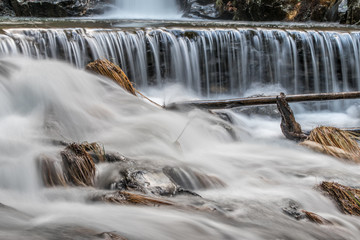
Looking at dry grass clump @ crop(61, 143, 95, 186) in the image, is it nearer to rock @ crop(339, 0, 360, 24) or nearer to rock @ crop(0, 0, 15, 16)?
rock @ crop(339, 0, 360, 24)

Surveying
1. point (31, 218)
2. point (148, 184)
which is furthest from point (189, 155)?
point (31, 218)

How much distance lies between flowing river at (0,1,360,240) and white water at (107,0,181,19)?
24.5 feet

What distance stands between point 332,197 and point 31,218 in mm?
2575

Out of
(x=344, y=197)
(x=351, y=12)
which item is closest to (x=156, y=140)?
(x=344, y=197)

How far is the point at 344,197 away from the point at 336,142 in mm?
1461

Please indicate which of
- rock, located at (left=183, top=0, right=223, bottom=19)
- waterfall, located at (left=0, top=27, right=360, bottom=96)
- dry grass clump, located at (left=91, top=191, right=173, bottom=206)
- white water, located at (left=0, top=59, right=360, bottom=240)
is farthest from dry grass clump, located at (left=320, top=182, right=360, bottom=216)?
rock, located at (left=183, top=0, right=223, bottom=19)

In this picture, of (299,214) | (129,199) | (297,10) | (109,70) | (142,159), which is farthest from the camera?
(297,10)

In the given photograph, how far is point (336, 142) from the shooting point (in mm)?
5023

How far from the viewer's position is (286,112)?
527 cm

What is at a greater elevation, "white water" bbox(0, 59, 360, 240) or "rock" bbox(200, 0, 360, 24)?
"rock" bbox(200, 0, 360, 24)

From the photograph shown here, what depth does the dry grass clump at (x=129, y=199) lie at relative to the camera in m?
3.17

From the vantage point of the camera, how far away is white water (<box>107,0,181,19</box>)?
16.8m

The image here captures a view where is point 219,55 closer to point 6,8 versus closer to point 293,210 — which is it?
point 293,210

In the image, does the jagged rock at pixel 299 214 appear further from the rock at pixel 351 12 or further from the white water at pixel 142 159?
the rock at pixel 351 12
